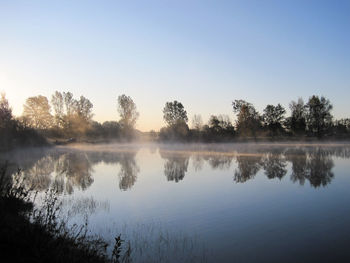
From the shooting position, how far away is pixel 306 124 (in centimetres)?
6988

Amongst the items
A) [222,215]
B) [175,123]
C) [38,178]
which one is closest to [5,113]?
[38,178]

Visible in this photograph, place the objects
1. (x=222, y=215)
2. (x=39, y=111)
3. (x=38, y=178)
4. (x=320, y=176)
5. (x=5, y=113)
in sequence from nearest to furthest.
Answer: (x=222, y=215)
(x=38, y=178)
(x=320, y=176)
(x=5, y=113)
(x=39, y=111)

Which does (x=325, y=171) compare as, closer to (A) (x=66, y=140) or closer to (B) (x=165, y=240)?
(B) (x=165, y=240)

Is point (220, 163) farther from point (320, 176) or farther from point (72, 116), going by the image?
point (72, 116)

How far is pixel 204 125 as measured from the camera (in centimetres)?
7456

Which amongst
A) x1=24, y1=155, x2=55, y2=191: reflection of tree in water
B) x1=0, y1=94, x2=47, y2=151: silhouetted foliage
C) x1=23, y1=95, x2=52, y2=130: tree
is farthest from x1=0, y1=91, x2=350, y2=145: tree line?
x1=24, y1=155, x2=55, y2=191: reflection of tree in water

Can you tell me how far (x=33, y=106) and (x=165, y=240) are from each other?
213 feet

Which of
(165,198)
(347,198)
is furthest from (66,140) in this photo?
(347,198)

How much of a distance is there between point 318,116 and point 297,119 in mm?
5049

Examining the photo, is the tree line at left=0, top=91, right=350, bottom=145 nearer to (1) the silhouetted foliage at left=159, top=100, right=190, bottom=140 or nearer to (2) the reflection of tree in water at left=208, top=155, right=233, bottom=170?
(1) the silhouetted foliage at left=159, top=100, right=190, bottom=140

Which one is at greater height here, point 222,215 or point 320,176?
point 320,176

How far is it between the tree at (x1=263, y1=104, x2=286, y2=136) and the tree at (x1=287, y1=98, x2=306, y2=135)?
2.23 metres

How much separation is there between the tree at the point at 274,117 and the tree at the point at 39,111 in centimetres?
5514

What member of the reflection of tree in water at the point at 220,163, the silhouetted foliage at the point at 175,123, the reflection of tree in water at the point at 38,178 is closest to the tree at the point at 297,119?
the silhouetted foliage at the point at 175,123
